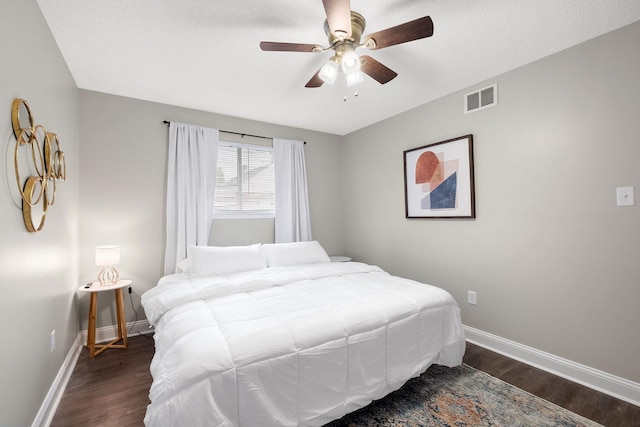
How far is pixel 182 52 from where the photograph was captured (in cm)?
219

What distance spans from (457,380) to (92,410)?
99.2 inches

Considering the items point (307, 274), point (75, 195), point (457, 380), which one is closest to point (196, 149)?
point (75, 195)

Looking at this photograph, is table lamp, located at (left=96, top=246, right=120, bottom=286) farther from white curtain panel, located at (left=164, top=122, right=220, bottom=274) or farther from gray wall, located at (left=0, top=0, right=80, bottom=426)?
white curtain panel, located at (left=164, top=122, right=220, bottom=274)

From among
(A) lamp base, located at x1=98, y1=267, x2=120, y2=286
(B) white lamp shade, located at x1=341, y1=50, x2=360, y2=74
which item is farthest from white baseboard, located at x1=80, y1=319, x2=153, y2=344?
(B) white lamp shade, located at x1=341, y1=50, x2=360, y2=74

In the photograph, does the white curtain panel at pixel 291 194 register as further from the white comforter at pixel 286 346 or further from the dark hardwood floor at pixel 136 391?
the dark hardwood floor at pixel 136 391

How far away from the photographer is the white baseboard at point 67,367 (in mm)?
1689

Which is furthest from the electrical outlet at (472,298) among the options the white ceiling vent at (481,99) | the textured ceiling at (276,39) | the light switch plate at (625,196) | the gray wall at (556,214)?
the textured ceiling at (276,39)

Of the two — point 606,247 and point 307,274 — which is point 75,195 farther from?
point 606,247

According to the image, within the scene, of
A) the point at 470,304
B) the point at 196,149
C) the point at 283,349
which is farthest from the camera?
the point at 196,149

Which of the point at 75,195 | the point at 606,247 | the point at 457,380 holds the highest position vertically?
the point at 75,195

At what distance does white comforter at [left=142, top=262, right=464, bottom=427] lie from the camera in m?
1.25

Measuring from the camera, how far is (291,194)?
12.9 ft

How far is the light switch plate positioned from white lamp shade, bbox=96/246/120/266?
4.07m

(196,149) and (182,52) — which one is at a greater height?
(182,52)
